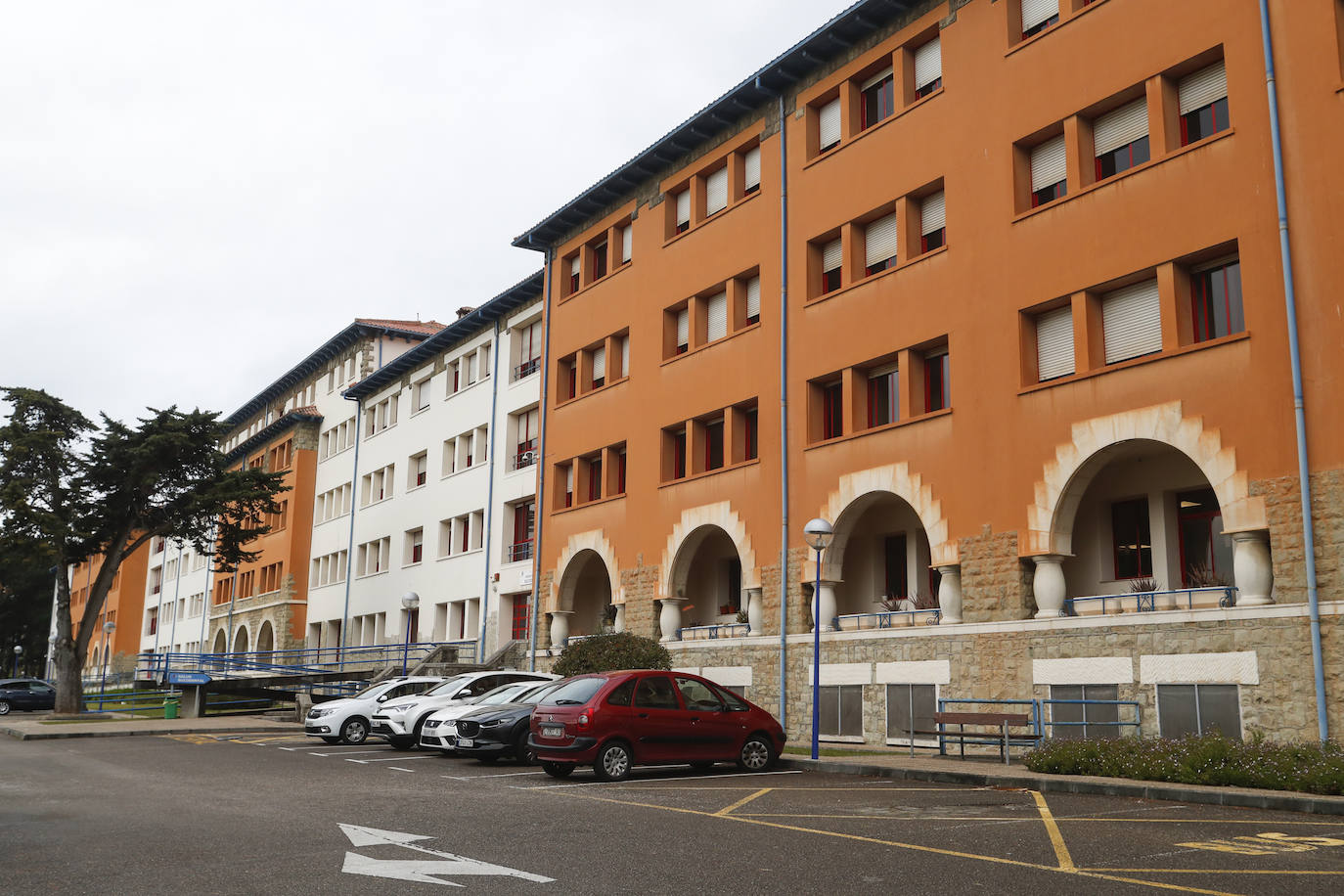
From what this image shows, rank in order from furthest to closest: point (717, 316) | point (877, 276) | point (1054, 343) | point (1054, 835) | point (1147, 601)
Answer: point (717, 316)
point (877, 276)
point (1054, 343)
point (1147, 601)
point (1054, 835)

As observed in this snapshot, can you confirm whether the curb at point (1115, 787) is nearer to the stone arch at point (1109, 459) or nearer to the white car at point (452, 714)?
the stone arch at point (1109, 459)

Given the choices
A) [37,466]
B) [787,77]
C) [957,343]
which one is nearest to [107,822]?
[957,343]

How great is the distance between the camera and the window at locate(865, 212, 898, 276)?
83.8 feet

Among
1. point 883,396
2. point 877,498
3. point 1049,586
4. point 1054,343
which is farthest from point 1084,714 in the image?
point 883,396

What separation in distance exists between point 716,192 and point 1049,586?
14484 millimetres

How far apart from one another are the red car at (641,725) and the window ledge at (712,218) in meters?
14.6

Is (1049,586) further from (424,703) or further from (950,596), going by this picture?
(424,703)

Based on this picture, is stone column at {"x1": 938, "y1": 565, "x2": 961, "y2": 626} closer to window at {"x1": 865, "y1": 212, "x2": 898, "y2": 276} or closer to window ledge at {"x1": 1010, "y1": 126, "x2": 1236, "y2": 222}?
window ledge at {"x1": 1010, "y1": 126, "x2": 1236, "y2": 222}

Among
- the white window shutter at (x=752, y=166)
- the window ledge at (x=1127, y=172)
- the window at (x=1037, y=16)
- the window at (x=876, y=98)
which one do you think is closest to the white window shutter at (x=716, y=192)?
the white window shutter at (x=752, y=166)

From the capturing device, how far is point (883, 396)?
2539 cm

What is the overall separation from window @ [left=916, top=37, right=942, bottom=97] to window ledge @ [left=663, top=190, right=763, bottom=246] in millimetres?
4957

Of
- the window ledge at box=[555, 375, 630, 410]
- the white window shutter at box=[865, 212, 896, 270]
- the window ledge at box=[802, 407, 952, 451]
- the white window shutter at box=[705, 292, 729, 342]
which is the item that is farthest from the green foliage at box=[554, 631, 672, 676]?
the white window shutter at box=[865, 212, 896, 270]

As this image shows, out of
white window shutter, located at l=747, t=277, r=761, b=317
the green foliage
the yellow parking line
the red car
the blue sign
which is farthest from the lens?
the blue sign

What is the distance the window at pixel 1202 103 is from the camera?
768 inches
